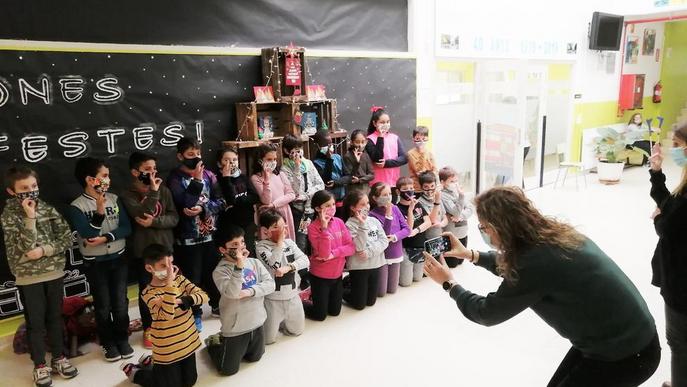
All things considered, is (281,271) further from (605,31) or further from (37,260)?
(605,31)

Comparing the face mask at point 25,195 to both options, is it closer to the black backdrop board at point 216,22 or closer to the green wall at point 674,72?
the black backdrop board at point 216,22

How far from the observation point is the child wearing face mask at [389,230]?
4.32 m

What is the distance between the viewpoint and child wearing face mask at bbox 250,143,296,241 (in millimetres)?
4137

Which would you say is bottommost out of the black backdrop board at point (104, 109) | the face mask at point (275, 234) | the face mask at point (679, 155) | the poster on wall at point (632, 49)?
the face mask at point (275, 234)

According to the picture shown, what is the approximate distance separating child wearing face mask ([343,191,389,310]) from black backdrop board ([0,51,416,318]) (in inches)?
57.1

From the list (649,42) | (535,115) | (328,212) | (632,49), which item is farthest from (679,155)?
(649,42)

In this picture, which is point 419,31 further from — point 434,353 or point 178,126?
point 434,353

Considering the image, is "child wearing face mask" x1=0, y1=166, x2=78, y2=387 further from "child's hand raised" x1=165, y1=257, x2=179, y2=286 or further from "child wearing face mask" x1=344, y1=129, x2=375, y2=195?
"child wearing face mask" x1=344, y1=129, x2=375, y2=195

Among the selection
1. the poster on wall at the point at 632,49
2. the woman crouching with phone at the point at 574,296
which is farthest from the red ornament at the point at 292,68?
the poster on wall at the point at 632,49

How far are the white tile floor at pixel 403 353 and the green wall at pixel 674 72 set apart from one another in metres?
9.12

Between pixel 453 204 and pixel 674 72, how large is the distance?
10.1 meters

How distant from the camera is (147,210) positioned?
3.55 m

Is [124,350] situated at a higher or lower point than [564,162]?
lower

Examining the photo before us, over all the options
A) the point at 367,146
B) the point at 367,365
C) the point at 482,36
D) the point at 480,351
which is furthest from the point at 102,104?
the point at 482,36
